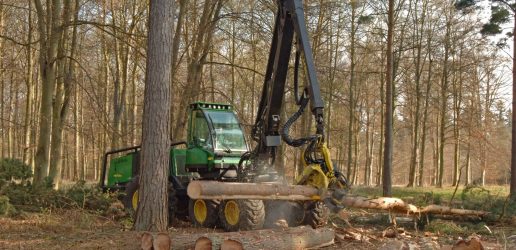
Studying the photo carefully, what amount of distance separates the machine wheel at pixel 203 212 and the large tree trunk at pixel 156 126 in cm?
165

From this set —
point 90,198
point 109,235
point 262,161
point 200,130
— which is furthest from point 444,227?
point 90,198

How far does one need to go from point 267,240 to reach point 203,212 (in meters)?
3.27

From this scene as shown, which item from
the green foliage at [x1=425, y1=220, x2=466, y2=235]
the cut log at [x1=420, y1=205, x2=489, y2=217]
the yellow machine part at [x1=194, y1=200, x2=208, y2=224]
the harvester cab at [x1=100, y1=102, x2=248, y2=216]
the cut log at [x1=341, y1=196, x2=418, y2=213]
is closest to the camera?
the cut log at [x1=341, y1=196, x2=418, y2=213]

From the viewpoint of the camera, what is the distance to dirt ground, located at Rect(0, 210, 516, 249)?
23.1 feet

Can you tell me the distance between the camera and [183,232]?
9180mm

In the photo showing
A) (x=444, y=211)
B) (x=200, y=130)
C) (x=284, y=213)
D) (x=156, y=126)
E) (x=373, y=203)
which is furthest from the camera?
(x=200, y=130)

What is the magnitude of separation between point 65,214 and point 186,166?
2.63m

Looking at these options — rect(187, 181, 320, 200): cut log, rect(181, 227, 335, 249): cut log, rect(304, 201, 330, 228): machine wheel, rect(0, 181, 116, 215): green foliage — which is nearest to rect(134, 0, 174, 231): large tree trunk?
rect(187, 181, 320, 200): cut log

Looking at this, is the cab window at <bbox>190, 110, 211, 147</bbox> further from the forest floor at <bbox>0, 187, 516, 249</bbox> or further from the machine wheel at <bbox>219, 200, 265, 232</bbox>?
the machine wheel at <bbox>219, 200, 265, 232</bbox>

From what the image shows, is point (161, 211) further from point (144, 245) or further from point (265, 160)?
point (265, 160)

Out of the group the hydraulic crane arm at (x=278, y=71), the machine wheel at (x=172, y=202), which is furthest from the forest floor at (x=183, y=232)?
the hydraulic crane arm at (x=278, y=71)

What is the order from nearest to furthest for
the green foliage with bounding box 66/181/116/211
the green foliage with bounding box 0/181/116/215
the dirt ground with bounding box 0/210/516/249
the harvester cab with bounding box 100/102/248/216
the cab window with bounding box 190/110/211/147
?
the dirt ground with bounding box 0/210/516/249
the harvester cab with bounding box 100/102/248/216
the cab window with bounding box 190/110/211/147
the green foliage with bounding box 0/181/116/215
the green foliage with bounding box 66/181/116/211

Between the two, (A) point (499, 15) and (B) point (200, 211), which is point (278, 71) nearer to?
(B) point (200, 211)

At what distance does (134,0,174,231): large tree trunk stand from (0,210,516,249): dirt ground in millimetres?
415
